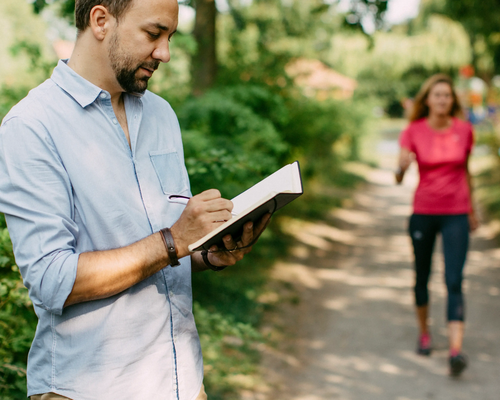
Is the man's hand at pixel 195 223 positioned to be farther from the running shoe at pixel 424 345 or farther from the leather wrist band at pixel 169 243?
the running shoe at pixel 424 345

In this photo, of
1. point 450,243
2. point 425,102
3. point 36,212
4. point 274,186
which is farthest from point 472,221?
point 36,212

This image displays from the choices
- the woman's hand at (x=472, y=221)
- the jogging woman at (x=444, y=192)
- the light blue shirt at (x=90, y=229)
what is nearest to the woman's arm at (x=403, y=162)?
the jogging woman at (x=444, y=192)

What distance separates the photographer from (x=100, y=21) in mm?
1508

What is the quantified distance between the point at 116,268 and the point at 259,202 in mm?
418

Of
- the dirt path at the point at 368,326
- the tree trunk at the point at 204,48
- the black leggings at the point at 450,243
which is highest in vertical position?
the tree trunk at the point at 204,48

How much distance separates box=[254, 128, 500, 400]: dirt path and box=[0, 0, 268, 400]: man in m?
2.68

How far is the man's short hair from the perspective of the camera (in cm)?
148

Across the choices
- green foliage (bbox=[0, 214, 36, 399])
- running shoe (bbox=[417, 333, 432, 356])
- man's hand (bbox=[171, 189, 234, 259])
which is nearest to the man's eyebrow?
man's hand (bbox=[171, 189, 234, 259])

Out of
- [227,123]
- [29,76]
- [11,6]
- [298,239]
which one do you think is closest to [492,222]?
[298,239]

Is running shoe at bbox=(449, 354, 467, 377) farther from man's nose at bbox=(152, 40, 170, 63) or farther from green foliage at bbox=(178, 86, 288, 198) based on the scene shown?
man's nose at bbox=(152, 40, 170, 63)

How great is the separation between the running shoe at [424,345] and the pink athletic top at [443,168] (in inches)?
44.7

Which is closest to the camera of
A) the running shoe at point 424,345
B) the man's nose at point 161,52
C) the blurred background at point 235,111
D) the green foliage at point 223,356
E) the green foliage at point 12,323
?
the man's nose at point 161,52

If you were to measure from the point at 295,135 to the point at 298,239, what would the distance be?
5.64 feet

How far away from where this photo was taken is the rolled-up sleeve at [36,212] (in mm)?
1354
